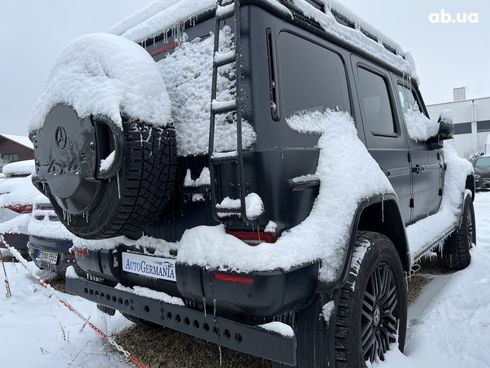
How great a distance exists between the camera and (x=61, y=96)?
2014 millimetres

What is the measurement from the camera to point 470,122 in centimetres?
3459

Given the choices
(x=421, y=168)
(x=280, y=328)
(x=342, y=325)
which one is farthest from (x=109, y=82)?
(x=421, y=168)

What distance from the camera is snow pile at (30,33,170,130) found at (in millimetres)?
1826

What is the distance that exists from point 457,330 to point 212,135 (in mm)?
2450

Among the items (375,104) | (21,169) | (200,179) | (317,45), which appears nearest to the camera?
(200,179)

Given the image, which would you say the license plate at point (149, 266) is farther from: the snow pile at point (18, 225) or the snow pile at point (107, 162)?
the snow pile at point (18, 225)

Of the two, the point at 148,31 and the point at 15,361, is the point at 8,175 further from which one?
the point at 148,31

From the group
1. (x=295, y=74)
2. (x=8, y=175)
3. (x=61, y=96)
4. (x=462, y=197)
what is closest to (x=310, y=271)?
(x=295, y=74)

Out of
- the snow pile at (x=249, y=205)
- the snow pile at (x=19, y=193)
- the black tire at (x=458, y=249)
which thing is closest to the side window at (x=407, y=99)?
the black tire at (x=458, y=249)

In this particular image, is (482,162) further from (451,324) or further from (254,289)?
(254,289)

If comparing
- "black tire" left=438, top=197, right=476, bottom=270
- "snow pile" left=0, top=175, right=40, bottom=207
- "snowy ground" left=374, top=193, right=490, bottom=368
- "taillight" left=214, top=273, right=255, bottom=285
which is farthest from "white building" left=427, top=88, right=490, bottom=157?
"taillight" left=214, top=273, right=255, bottom=285

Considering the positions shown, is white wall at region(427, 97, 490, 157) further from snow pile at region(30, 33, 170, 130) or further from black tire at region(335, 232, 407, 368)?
snow pile at region(30, 33, 170, 130)

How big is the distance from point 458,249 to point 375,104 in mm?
2485

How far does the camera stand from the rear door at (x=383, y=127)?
2.67 metres
